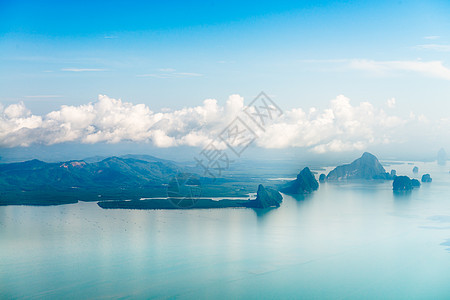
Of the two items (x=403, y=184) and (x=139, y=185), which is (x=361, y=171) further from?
(x=139, y=185)

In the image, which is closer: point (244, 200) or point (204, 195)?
point (244, 200)

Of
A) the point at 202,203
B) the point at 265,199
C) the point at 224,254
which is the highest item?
the point at 265,199

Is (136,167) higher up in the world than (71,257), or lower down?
higher up

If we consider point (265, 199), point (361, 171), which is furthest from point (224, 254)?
point (361, 171)

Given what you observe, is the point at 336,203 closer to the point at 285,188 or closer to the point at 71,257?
the point at 285,188

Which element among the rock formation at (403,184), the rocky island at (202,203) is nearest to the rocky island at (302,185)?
the rocky island at (202,203)

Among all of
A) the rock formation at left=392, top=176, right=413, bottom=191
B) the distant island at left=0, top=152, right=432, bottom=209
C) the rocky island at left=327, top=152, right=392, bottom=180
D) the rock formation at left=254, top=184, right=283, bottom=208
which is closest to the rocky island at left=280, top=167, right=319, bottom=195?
the distant island at left=0, top=152, right=432, bottom=209

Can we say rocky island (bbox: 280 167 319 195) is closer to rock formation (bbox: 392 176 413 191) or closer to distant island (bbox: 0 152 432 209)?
distant island (bbox: 0 152 432 209)

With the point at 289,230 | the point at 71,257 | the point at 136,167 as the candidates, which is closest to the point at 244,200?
the point at 289,230
